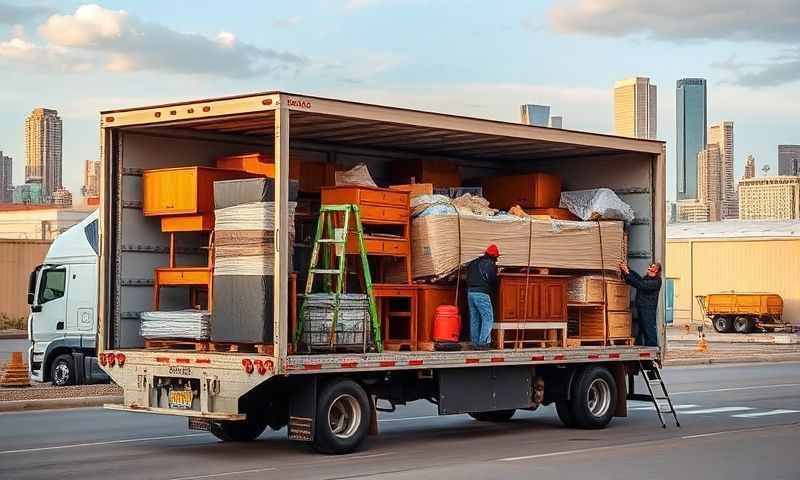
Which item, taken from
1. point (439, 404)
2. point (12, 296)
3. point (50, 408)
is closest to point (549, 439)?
point (439, 404)

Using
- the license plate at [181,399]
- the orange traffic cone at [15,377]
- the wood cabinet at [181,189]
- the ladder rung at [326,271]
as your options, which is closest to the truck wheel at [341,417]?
the ladder rung at [326,271]

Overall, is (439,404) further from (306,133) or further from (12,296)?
(12,296)

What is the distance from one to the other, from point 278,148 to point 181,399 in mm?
2904

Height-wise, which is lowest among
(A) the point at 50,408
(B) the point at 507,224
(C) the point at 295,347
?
(A) the point at 50,408

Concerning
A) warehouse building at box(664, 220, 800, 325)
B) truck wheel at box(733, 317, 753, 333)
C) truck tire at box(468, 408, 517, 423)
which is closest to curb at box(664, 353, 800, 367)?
truck tire at box(468, 408, 517, 423)

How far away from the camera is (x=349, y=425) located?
14102 mm

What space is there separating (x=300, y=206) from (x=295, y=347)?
2558 mm

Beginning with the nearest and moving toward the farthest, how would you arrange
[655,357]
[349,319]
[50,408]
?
1. [349,319]
2. [655,357]
3. [50,408]

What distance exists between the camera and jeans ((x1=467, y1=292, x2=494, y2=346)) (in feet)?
51.5

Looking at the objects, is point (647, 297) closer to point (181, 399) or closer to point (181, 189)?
point (181, 189)

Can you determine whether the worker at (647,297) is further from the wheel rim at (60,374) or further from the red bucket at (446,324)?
the wheel rim at (60,374)

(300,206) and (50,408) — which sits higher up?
(300,206)

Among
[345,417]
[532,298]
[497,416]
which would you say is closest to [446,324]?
[532,298]

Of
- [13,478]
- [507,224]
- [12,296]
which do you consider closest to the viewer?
[13,478]
